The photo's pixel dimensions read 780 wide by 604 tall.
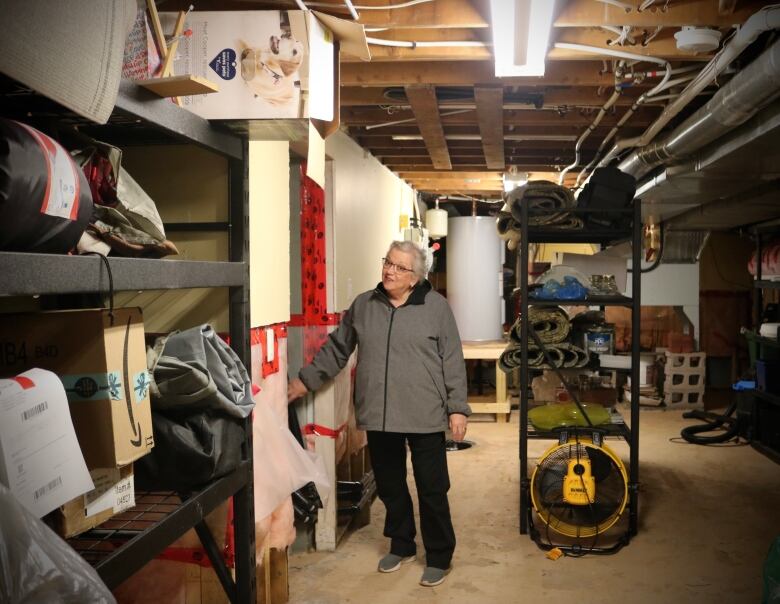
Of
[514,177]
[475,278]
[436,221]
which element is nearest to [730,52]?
[514,177]

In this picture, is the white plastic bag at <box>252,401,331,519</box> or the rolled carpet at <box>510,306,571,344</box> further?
the rolled carpet at <box>510,306,571,344</box>

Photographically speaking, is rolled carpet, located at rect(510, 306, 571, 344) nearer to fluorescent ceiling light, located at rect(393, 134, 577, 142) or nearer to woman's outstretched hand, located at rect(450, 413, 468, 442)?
woman's outstretched hand, located at rect(450, 413, 468, 442)

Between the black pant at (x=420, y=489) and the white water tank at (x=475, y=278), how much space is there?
169 inches

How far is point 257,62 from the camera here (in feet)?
5.57

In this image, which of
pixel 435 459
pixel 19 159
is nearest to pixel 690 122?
pixel 435 459

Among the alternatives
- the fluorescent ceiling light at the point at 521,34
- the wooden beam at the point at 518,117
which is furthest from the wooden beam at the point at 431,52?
the wooden beam at the point at 518,117

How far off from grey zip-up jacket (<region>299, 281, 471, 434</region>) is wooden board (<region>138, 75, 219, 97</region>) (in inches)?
71.7

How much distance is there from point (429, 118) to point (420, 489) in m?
1.87

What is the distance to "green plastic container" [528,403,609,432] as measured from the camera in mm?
3742

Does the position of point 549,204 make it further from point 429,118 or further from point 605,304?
point 429,118

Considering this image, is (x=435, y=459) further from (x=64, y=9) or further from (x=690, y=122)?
(x=64, y=9)

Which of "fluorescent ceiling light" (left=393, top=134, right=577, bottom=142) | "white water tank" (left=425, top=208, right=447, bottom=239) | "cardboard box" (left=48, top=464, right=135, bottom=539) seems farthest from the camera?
"white water tank" (left=425, top=208, right=447, bottom=239)

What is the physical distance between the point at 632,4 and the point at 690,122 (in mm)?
1104

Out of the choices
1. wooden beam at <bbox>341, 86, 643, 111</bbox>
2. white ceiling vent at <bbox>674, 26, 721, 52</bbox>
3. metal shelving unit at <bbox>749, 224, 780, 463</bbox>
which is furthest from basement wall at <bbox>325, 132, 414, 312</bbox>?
metal shelving unit at <bbox>749, 224, 780, 463</bbox>
